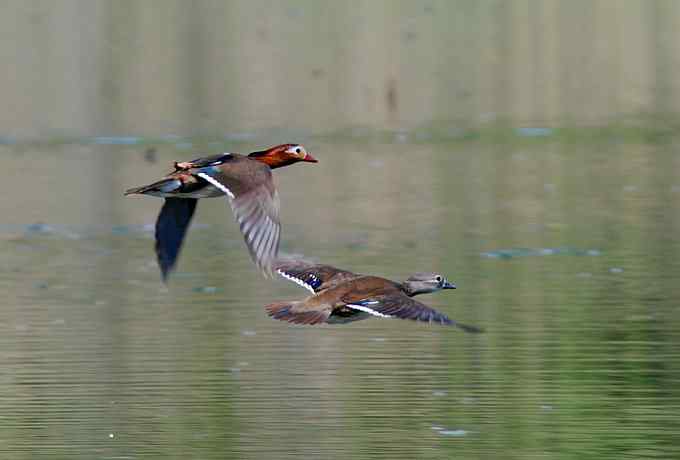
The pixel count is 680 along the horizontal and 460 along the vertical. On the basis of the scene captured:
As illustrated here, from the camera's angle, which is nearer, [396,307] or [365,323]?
[396,307]

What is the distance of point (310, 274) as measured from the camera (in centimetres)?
1112

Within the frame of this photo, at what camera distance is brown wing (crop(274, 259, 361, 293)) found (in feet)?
35.8

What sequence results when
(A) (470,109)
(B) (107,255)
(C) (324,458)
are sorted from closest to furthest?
(C) (324,458) < (B) (107,255) < (A) (470,109)

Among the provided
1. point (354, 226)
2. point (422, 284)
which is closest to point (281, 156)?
point (422, 284)

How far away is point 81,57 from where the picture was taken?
94.2 feet

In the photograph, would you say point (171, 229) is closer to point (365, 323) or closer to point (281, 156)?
point (281, 156)

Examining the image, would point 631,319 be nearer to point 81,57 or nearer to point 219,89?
point 219,89

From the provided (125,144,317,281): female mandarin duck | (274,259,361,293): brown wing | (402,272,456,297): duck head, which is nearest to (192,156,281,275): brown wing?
(125,144,317,281): female mandarin duck

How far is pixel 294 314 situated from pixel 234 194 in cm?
72

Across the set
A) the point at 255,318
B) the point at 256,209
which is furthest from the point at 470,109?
the point at 256,209

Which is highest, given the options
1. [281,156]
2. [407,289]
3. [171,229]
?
[281,156]

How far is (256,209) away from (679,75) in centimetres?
1738

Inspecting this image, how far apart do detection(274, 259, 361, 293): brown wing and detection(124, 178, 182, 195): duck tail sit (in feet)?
2.67

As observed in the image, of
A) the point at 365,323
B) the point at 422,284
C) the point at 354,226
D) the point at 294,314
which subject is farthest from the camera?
the point at 354,226
